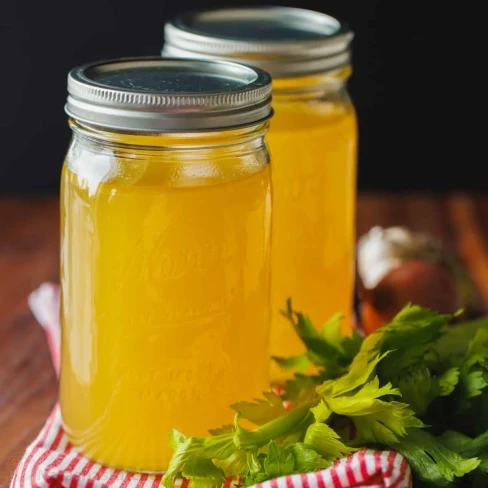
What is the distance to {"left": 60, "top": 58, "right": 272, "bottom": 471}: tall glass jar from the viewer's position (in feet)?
3.07

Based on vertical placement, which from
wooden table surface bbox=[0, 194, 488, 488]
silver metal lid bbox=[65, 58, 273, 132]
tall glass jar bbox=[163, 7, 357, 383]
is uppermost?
silver metal lid bbox=[65, 58, 273, 132]

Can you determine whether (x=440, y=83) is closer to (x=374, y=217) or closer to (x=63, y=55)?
(x=374, y=217)

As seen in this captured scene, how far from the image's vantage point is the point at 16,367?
4.37ft

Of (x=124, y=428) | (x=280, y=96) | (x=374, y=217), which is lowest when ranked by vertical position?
(x=374, y=217)

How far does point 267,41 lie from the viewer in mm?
1161

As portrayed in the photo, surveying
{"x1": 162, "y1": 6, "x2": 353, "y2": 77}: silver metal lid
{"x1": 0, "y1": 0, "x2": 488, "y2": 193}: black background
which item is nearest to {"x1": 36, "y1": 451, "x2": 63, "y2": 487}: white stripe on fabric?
{"x1": 162, "y1": 6, "x2": 353, "y2": 77}: silver metal lid

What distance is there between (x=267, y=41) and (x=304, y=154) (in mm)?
142

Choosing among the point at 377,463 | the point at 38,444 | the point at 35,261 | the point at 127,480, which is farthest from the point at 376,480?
the point at 35,261

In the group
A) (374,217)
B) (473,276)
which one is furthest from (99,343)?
(374,217)

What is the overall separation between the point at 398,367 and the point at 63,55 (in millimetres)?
1332

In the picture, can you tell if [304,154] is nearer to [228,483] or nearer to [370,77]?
[228,483]

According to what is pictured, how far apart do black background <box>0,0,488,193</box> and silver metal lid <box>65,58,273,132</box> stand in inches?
42.2

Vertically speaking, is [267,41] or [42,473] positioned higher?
[267,41]

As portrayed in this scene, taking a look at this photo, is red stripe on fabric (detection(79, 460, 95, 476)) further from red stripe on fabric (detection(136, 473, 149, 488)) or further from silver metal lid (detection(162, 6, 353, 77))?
silver metal lid (detection(162, 6, 353, 77))
